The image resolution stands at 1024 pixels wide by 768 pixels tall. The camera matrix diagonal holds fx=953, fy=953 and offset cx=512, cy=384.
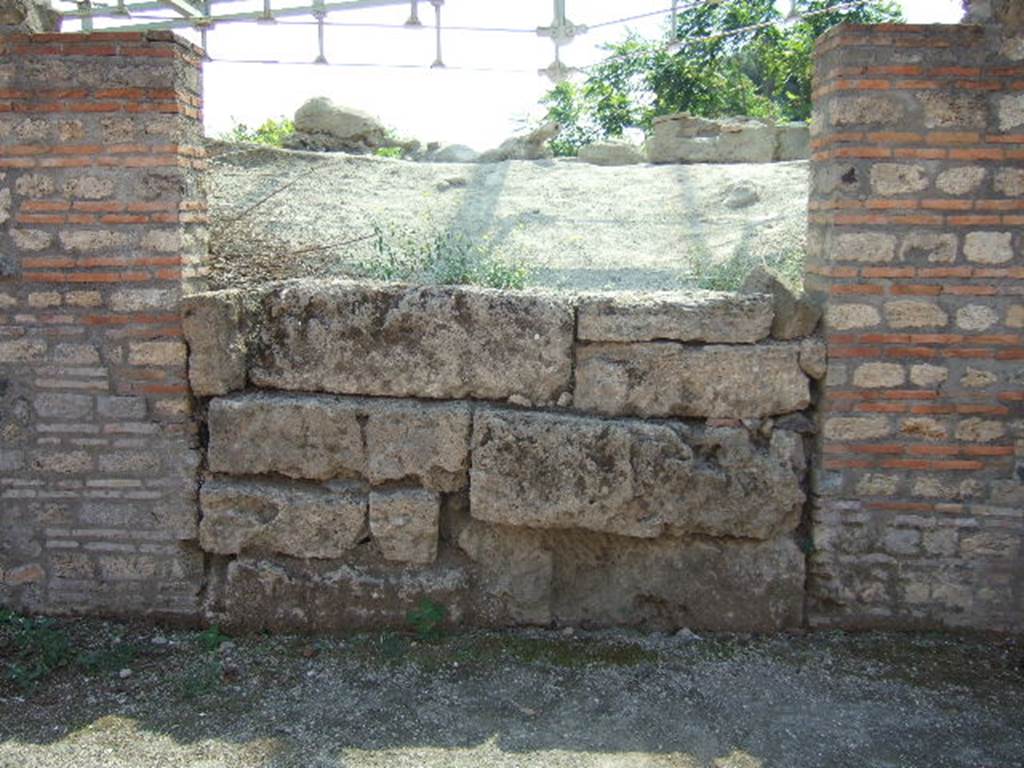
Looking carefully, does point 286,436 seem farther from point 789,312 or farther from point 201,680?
point 789,312

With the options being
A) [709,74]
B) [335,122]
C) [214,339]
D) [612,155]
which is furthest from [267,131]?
[709,74]

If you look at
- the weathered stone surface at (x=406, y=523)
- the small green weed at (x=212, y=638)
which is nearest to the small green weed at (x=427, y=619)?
the weathered stone surface at (x=406, y=523)

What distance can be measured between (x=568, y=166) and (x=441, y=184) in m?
1.25

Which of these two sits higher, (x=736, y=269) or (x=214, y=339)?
(x=736, y=269)

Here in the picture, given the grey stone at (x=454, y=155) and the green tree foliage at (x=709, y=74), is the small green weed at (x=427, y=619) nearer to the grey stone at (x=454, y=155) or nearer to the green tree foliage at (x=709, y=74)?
the grey stone at (x=454, y=155)

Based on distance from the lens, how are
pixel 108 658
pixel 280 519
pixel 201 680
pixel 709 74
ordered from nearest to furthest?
pixel 201 680
pixel 108 658
pixel 280 519
pixel 709 74

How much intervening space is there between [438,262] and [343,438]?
1305 mm

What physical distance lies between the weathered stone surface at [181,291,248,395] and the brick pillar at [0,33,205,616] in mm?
72

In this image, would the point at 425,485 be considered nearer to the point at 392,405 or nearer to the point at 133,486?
the point at 392,405

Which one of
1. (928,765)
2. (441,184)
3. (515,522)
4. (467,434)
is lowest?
(928,765)

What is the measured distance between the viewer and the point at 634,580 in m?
4.58

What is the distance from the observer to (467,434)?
14.6 ft

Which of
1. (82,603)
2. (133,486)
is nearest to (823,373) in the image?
(133,486)

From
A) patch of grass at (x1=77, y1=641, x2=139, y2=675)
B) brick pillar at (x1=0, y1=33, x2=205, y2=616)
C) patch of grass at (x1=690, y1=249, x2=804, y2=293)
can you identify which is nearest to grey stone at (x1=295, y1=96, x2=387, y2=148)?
brick pillar at (x1=0, y1=33, x2=205, y2=616)
